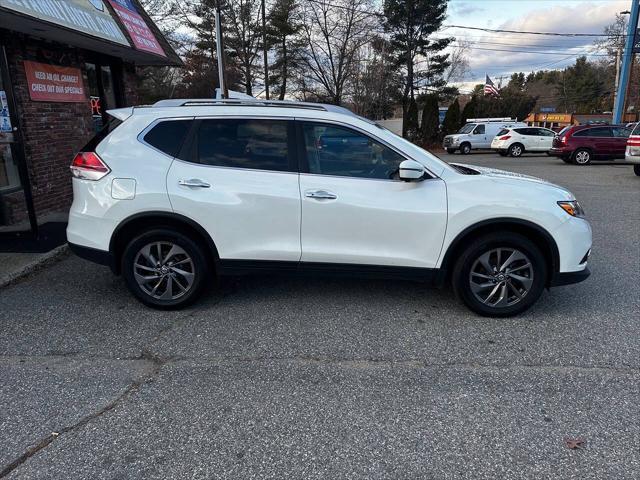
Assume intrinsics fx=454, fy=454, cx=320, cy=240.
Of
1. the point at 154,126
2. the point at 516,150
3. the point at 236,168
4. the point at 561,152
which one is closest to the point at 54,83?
the point at 154,126

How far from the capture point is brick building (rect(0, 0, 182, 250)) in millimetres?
5699

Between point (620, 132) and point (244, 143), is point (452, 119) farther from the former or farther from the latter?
point (244, 143)

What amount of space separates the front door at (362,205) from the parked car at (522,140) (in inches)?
880

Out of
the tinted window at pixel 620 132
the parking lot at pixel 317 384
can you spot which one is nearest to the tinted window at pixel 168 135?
the parking lot at pixel 317 384

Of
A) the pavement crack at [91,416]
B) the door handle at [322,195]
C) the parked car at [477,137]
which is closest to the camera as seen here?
the pavement crack at [91,416]

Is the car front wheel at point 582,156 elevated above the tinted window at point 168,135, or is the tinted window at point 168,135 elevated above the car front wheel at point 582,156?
the tinted window at point 168,135

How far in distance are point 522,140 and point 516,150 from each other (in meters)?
0.58

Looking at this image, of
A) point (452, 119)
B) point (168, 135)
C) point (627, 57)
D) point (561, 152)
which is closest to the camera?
point (168, 135)

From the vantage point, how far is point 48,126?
7422 mm

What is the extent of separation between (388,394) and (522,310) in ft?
5.75

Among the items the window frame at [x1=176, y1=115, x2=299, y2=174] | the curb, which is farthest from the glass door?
the window frame at [x1=176, y1=115, x2=299, y2=174]

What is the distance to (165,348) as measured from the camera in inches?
137

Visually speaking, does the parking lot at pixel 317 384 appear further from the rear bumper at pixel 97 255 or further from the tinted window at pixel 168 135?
the tinted window at pixel 168 135

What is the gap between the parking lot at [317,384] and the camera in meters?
2.36
